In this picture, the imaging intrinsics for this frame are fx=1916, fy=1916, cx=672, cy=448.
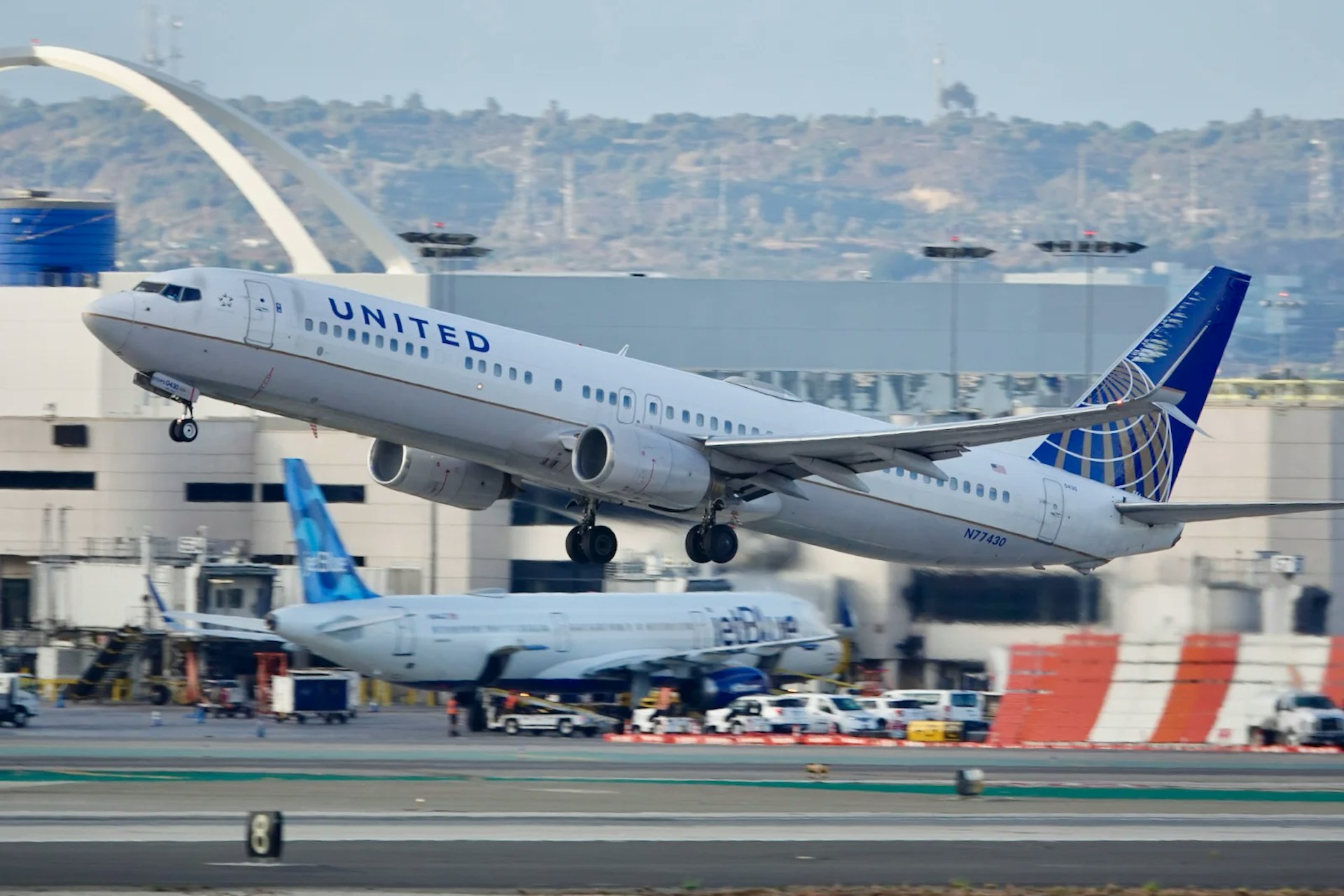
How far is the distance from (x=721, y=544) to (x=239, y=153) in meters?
121

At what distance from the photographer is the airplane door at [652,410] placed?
35719 millimetres

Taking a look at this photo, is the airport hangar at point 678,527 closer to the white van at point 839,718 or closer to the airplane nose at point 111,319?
the white van at point 839,718

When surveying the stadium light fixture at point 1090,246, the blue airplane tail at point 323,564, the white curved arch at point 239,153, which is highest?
the white curved arch at point 239,153

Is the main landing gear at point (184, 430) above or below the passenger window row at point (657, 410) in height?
below

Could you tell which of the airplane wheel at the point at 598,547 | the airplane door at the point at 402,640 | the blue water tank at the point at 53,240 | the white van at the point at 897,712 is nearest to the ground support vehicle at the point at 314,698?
the airplane door at the point at 402,640

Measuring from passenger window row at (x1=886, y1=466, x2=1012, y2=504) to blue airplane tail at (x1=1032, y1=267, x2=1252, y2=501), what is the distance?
2.40 metres

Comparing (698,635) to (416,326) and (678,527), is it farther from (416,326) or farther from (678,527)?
(416,326)

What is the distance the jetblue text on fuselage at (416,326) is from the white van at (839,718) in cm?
1945

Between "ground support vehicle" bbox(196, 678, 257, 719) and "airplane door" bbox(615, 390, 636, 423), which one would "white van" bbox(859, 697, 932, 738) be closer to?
"airplane door" bbox(615, 390, 636, 423)

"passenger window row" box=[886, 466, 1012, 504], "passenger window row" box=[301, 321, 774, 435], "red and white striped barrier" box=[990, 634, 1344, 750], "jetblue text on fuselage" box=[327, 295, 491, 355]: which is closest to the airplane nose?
"passenger window row" box=[301, 321, 774, 435]

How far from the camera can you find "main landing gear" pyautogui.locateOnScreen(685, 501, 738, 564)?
36875mm

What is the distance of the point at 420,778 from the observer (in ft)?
121

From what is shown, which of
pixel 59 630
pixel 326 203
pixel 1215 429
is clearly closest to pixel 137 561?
pixel 59 630

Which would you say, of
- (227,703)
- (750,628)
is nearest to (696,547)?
(750,628)
